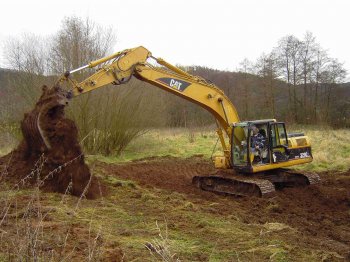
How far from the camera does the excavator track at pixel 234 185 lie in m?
9.33

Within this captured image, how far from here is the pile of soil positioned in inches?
330

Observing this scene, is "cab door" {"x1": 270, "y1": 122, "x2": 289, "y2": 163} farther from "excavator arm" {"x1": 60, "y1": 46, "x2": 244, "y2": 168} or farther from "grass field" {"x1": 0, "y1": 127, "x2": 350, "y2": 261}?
"grass field" {"x1": 0, "y1": 127, "x2": 350, "y2": 261}

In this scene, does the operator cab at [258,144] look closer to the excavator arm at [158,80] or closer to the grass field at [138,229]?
the excavator arm at [158,80]

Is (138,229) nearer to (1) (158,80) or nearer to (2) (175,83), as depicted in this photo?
(1) (158,80)

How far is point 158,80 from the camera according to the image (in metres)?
9.93

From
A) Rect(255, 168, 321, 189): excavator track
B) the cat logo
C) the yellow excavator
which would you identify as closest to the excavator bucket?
the yellow excavator

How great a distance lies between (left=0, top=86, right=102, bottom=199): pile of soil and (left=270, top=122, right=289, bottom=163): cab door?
4.25 m

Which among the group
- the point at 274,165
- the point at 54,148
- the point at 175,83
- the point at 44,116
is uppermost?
the point at 175,83

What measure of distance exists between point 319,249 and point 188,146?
54.7 feet

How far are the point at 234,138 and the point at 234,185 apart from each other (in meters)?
1.15

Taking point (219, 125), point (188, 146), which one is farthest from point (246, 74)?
point (219, 125)

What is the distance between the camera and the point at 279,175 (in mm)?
10555

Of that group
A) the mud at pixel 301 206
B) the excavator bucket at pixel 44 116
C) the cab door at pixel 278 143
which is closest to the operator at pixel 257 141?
the cab door at pixel 278 143

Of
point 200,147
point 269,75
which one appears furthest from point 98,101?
point 269,75
